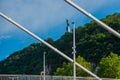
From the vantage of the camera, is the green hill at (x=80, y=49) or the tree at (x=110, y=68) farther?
the green hill at (x=80, y=49)

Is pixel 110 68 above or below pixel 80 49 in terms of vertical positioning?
below

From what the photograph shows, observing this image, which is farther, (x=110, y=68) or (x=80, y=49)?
(x=80, y=49)

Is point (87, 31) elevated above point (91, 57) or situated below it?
above

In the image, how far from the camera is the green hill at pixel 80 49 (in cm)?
8169

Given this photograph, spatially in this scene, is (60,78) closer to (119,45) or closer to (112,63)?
(112,63)

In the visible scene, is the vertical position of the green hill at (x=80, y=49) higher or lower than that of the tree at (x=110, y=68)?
higher

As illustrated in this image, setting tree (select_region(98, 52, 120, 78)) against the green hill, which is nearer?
tree (select_region(98, 52, 120, 78))

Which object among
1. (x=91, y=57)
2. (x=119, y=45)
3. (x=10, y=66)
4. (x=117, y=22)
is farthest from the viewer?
(x=10, y=66)

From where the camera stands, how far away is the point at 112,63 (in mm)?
51094

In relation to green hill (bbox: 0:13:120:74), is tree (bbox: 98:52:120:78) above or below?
below

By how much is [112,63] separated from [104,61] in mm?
1375

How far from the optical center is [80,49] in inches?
3556

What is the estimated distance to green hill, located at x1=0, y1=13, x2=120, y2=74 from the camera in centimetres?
8169

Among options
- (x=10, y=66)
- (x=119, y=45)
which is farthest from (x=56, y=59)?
(x=10, y=66)
